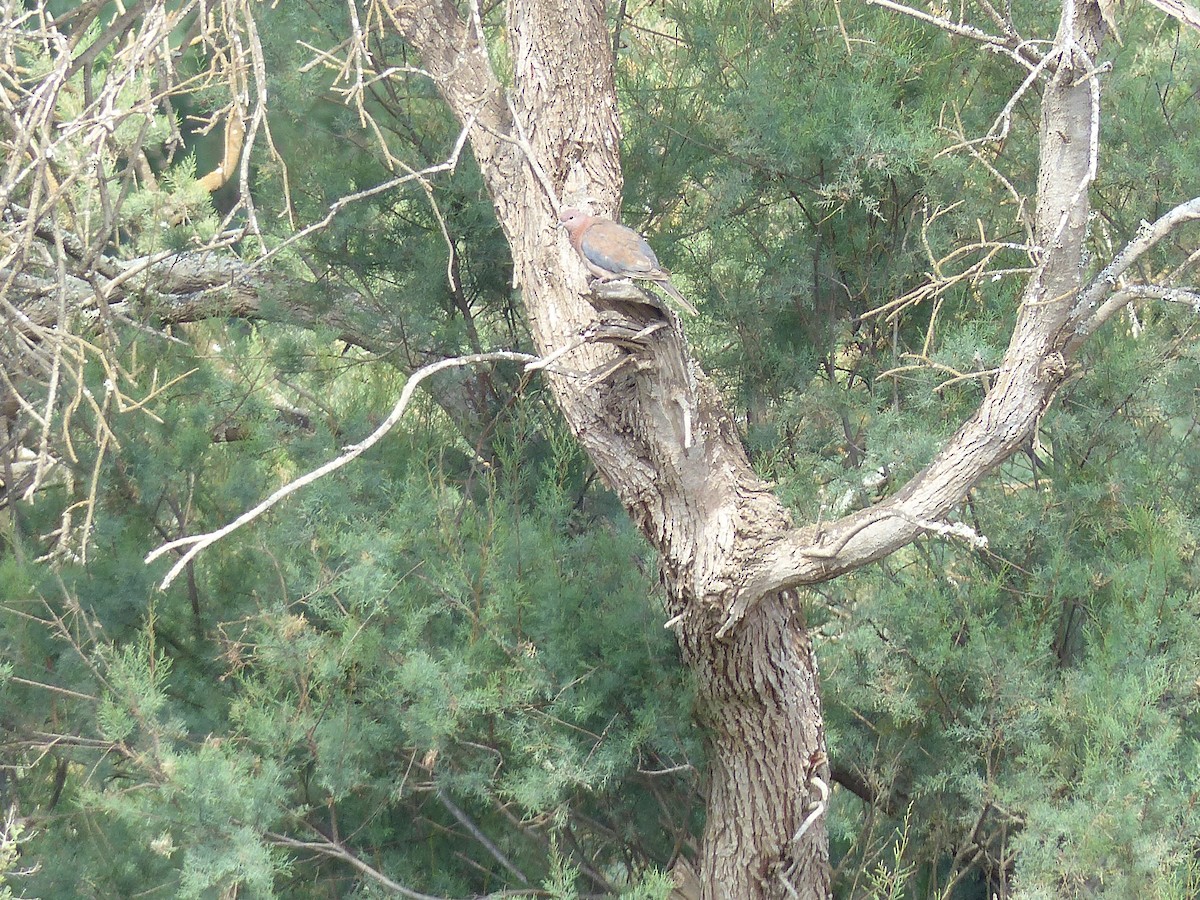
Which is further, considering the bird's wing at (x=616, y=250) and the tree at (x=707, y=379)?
the bird's wing at (x=616, y=250)

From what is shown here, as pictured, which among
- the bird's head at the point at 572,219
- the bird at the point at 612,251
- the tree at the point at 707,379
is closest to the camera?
the tree at the point at 707,379

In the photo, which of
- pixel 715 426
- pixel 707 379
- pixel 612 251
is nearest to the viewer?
pixel 612 251

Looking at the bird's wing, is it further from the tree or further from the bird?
the tree

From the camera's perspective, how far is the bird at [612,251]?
268 centimetres

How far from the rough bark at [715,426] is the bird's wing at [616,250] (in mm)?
115

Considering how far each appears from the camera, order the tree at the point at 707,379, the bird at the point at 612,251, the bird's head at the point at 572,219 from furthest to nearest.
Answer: the bird's head at the point at 572,219
the bird at the point at 612,251
the tree at the point at 707,379

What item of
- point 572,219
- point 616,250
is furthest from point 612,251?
point 572,219

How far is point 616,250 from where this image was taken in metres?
2.73

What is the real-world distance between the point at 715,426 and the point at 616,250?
1.59ft

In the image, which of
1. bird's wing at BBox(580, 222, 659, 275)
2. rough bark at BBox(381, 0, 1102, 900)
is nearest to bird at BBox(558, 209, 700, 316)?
bird's wing at BBox(580, 222, 659, 275)

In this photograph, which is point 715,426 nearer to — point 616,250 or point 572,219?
point 616,250

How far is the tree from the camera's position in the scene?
A: 2342 millimetres

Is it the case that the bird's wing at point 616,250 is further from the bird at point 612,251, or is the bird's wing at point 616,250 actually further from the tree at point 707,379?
the tree at point 707,379

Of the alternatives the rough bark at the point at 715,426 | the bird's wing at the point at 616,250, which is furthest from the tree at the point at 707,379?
the bird's wing at the point at 616,250
